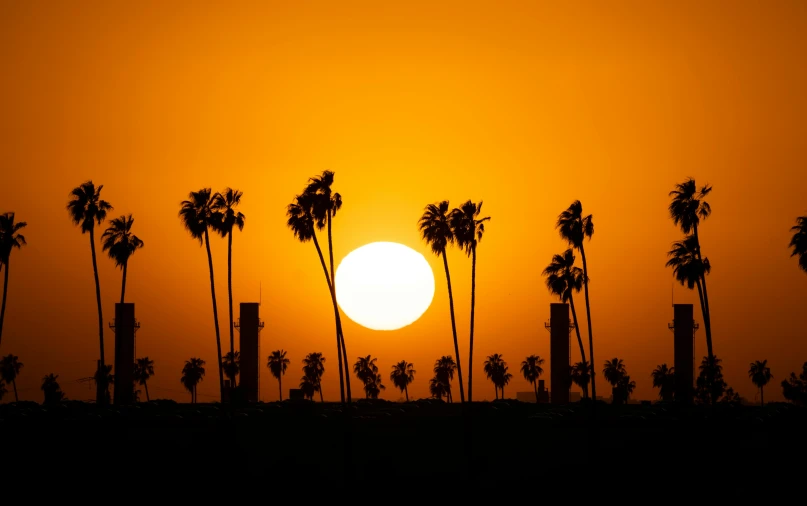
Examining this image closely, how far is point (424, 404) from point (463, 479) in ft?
240

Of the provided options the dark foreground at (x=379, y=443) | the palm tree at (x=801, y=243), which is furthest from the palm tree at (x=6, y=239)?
the palm tree at (x=801, y=243)

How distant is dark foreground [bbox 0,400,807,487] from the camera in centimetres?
5492

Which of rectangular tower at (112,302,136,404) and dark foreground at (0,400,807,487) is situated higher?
rectangular tower at (112,302,136,404)

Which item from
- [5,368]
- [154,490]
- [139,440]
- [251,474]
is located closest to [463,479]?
[251,474]

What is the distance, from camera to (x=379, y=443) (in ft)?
239

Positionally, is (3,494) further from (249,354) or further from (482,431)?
(249,354)

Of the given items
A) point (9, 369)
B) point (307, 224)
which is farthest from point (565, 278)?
point (9, 369)

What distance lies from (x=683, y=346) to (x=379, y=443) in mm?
72791

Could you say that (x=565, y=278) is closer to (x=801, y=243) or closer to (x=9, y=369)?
(x=801, y=243)

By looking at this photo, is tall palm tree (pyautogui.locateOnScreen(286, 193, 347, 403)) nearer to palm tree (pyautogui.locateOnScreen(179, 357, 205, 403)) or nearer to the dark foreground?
the dark foreground

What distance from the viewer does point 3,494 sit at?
144ft

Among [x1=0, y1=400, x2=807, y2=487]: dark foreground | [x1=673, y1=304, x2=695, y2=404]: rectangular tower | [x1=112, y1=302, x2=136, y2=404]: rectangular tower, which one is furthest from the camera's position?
[x1=673, y1=304, x2=695, y2=404]: rectangular tower

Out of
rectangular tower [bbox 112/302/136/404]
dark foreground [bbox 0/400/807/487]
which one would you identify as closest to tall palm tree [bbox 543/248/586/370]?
dark foreground [bbox 0/400/807/487]

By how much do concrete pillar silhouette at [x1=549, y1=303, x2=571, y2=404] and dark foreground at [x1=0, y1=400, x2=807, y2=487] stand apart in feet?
114
